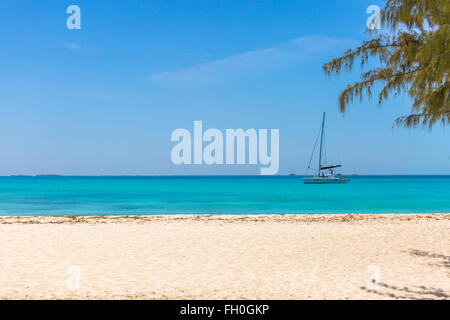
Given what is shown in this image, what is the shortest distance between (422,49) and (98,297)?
5.84 metres

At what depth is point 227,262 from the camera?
8.01 meters

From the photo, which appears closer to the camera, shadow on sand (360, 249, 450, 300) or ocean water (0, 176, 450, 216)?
shadow on sand (360, 249, 450, 300)

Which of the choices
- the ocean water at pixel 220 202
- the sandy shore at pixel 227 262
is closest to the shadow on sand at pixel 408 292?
the sandy shore at pixel 227 262

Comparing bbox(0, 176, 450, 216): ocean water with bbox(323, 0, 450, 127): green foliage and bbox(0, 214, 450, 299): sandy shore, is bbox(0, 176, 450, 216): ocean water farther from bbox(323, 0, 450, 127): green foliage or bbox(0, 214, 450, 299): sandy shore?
bbox(323, 0, 450, 127): green foliage

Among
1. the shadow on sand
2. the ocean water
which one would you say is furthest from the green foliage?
the ocean water

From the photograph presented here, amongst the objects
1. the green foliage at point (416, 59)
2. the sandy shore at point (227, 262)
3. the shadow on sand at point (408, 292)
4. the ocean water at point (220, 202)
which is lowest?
the ocean water at point (220, 202)

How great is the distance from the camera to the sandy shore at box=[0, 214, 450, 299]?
5.84m

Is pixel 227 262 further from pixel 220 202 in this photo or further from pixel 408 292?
pixel 220 202

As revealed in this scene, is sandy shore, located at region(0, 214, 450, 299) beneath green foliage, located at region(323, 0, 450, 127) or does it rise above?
beneath

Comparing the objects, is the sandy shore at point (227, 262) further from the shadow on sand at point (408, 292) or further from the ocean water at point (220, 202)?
the ocean water at point (220, 202)

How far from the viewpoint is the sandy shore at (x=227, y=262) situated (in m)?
5.84

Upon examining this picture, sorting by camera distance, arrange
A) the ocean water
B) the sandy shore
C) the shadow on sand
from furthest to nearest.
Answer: the ocean water, the sandy shore, the shadow on sand
